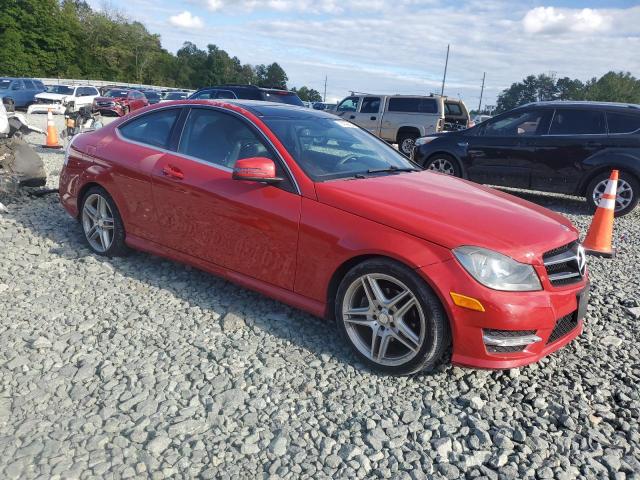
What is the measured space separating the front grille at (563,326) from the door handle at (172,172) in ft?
9.37

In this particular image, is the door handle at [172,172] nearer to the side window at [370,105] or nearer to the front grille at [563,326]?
the front grille at [563,326]

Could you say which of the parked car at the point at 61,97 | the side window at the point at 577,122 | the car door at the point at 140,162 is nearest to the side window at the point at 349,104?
the side window at the point at 577,122

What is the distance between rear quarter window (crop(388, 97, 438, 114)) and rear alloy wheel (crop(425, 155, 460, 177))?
7.50m

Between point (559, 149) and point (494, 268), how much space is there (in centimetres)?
617

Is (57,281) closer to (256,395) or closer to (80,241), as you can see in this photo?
(80,241)

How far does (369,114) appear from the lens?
17406mm

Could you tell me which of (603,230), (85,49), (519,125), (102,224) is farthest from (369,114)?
(85,49)

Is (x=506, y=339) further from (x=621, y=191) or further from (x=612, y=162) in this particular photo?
(x=621, y=191)

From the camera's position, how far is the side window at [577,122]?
319 inches

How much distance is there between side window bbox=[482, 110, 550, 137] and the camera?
8.44 metres

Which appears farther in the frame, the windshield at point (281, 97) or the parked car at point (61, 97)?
the parked car at point (61, 97)

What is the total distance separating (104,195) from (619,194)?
24.2 feet

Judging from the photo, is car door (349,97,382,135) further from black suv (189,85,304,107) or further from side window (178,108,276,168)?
side window (178,108,276,168)

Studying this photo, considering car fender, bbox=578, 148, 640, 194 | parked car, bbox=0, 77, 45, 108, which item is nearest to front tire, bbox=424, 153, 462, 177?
car fender, bbox=578, 148, 640, 194
